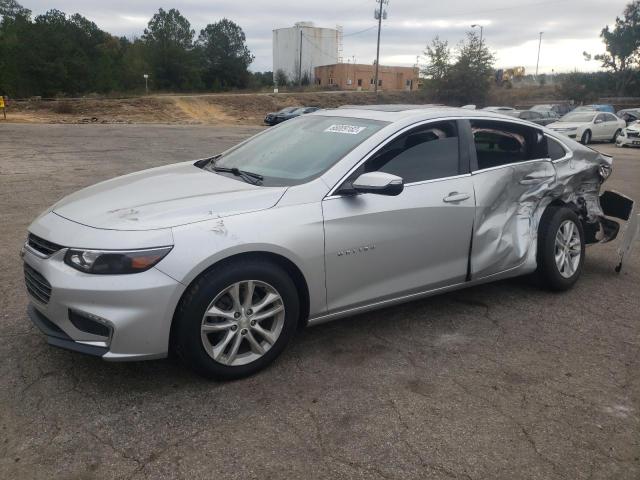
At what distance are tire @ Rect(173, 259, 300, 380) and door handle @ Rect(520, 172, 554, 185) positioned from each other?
232 centimetres

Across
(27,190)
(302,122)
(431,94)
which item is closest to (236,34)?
(431,94)

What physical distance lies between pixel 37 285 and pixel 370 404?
1994 millimetres

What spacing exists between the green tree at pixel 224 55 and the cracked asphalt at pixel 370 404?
2688 inches

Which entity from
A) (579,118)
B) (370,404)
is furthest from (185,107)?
(370,404)

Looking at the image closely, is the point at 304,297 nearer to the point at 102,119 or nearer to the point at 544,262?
the point at 544,262

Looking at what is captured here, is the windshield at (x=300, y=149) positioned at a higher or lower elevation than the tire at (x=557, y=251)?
higher

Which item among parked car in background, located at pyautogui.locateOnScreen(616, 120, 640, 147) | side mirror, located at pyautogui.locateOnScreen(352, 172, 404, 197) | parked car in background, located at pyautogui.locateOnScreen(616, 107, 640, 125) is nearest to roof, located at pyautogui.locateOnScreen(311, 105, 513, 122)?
side mirror, located at pyautogui.locateOnScreen(352, 172, 404, 197)

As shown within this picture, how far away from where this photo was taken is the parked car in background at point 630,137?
2242 centimetres

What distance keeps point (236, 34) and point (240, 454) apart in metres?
74.0

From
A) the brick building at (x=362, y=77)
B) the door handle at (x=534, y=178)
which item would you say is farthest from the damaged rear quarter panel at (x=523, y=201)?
the brick building at (x=362, y=77)

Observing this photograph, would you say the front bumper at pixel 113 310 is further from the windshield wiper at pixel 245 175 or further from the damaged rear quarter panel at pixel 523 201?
the damaged rear quarter panel at pixel 523 201

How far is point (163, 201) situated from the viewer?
3.35 metres

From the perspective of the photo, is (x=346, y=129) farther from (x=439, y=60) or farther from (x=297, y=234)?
(x=439, y=60)

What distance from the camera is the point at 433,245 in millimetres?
3961
